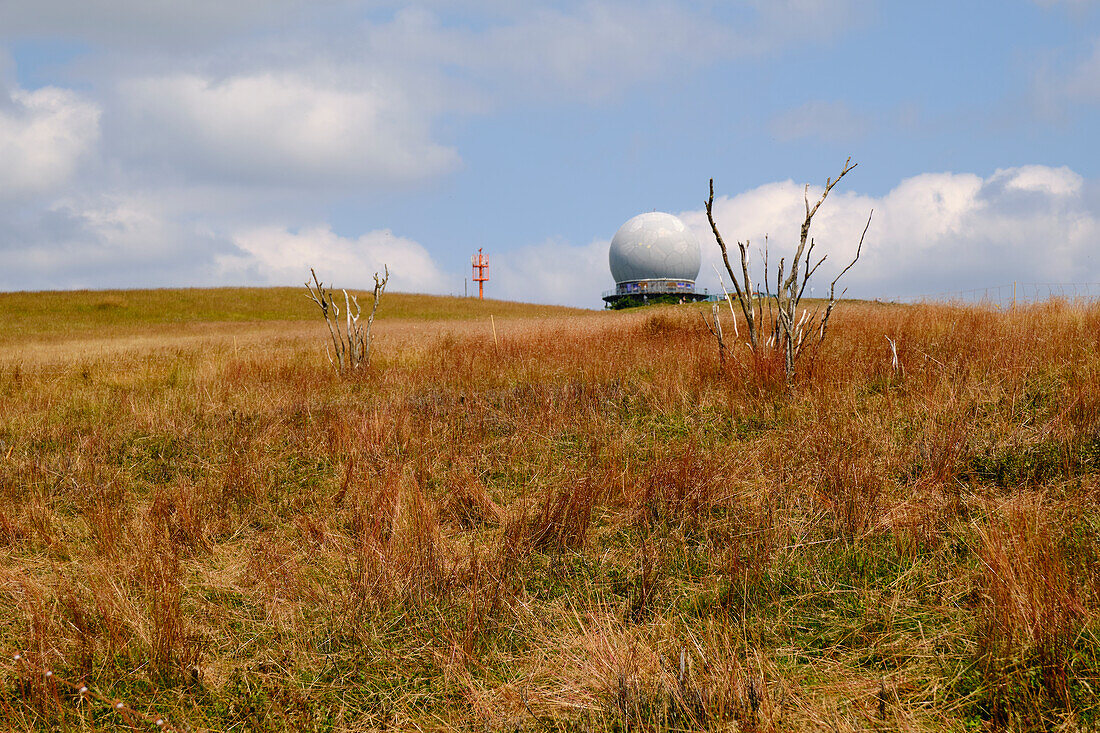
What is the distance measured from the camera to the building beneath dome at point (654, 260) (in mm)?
47781

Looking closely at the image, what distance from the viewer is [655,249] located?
1873 inches

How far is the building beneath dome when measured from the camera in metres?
47.8

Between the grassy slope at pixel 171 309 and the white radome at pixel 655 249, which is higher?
the white radome at pixel 655 249

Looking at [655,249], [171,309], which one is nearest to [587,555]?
[171,309]

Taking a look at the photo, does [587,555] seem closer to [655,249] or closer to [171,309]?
[171,309]

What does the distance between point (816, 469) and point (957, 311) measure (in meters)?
7.97

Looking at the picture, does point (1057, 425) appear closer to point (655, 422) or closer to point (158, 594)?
point (655, 422)

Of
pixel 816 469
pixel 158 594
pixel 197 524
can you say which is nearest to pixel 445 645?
pixel 158 594

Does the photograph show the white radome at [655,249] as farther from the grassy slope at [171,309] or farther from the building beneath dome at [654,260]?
the grassy slope at [171,309]

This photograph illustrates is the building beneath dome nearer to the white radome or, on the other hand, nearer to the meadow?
the white radome

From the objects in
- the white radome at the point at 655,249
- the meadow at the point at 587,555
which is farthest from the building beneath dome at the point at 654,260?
the meadow at the point at 587,555

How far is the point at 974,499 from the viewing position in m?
3.40

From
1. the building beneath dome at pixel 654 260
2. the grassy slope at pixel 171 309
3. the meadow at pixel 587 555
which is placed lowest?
the meadow at pixel 587 555

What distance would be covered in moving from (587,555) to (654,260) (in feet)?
151
